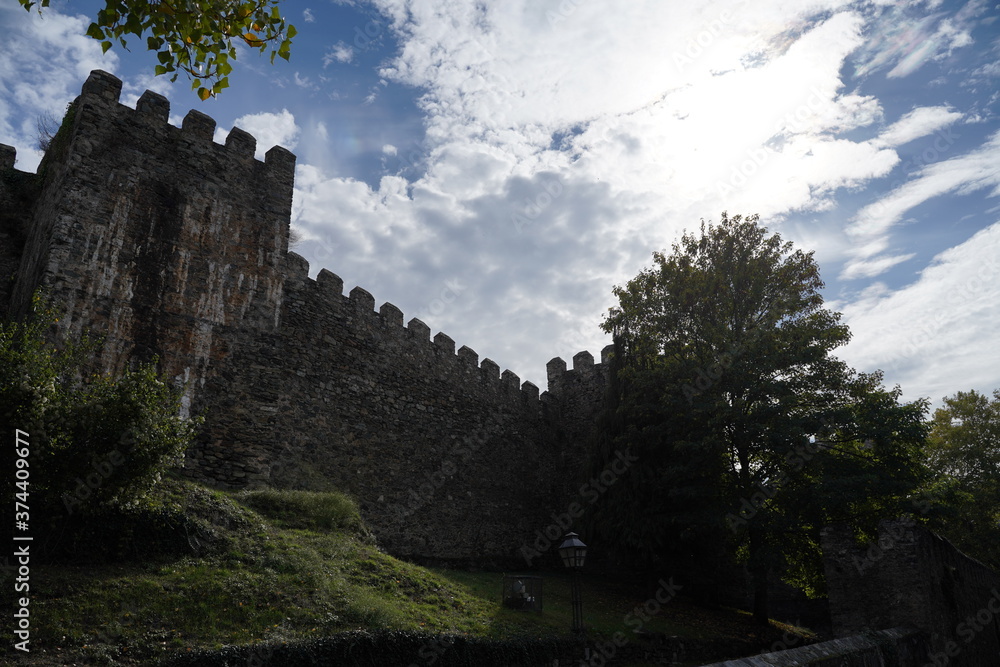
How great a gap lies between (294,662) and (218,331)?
8277mm

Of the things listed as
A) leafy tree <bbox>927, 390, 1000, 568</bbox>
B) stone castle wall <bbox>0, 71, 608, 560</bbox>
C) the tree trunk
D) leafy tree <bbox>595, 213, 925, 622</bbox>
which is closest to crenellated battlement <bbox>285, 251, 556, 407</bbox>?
stone castle wall <bbox>0, 71, 608, 560</bbox>

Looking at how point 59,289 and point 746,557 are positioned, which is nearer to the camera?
point 59,289

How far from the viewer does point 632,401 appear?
54.2 ft

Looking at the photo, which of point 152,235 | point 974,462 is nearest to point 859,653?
point 152,235

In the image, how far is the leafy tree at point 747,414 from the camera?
13258mm

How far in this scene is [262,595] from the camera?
26.5ft

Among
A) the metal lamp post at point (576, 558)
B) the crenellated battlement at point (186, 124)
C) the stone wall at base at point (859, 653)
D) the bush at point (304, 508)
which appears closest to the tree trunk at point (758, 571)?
the stone wall at base at point (859, 653)

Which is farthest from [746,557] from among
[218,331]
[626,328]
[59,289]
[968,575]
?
[59,289]

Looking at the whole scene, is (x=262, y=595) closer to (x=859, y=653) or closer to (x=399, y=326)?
(x=859, y=653)

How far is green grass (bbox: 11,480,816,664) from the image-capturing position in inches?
256

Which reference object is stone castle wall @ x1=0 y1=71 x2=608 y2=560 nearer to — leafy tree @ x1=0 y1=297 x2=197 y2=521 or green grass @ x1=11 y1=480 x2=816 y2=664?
green grass @ x1=11 y1=480 x2=816 y2=664

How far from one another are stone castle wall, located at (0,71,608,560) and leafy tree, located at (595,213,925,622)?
13.8ft

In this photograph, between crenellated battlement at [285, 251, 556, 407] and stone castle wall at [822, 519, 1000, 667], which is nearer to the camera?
stone castle wall at [822, 519, 1000, 667]

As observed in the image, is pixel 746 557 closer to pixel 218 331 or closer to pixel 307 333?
pixel 307 333
